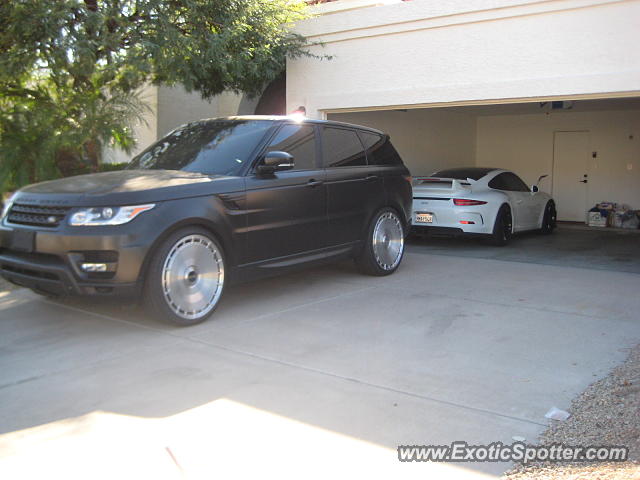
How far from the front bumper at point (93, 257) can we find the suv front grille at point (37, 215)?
10cm

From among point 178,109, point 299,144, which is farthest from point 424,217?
point 178,109

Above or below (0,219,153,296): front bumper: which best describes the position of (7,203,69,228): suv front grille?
above

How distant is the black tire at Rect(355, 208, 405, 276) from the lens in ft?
26.0

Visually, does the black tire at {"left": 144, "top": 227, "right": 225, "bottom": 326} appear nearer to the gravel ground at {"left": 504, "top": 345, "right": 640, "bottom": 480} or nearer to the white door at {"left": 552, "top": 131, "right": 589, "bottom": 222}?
the gravel ground at {"left": 504, "top": 345, "right": 640, "bottom": 480}

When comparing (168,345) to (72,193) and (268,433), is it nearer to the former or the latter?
(72,193)

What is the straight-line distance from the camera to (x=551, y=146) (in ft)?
55.4

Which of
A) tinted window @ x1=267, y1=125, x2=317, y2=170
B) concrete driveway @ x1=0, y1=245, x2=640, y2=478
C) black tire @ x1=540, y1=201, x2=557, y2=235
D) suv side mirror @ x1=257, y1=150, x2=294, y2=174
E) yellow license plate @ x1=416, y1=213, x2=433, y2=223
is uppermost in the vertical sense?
tinted window @ x1=267, y1=125, x2=317, y2=170

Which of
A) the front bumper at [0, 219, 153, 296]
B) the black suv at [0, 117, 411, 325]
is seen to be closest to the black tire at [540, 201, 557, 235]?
the black suv at [0, 117, 411, 325]

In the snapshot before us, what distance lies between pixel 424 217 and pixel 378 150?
3.00 metres

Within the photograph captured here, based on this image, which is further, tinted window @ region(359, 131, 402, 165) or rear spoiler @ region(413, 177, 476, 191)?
rear spoiler @ region(413, 177, 476, 191)

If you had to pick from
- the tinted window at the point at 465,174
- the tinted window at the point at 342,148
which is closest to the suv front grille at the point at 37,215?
the tinted window at the point at 342,148

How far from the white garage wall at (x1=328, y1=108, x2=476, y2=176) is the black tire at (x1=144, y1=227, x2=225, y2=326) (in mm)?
6838

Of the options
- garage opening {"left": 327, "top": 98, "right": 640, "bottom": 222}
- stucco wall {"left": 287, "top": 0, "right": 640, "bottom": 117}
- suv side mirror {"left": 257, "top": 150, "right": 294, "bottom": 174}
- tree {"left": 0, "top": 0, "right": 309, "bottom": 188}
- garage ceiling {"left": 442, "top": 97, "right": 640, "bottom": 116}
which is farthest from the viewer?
garage opening {"left": 327, "top": 98, "right": 640, "bottom": 222}

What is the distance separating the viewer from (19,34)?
838 cm
